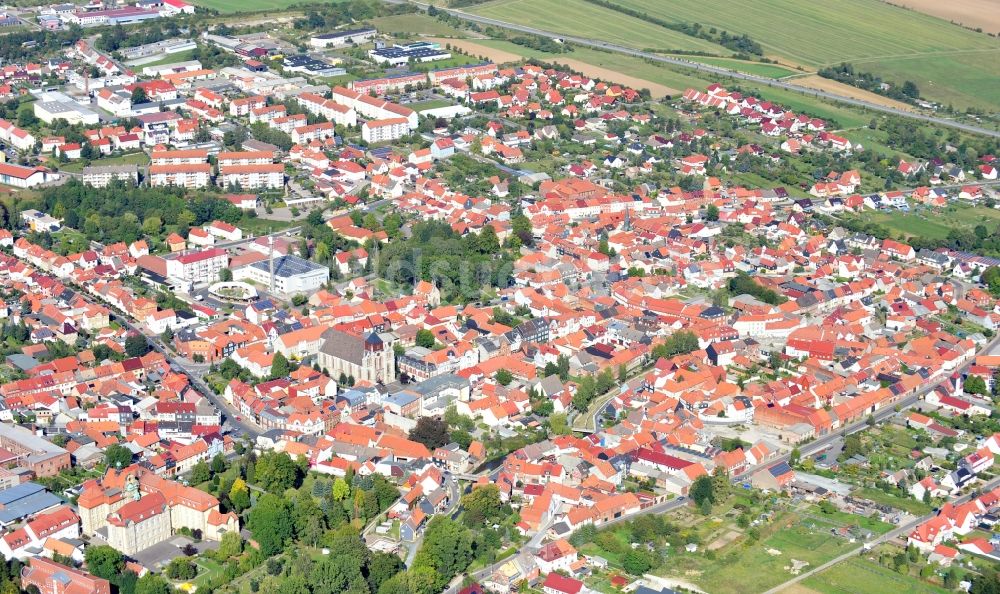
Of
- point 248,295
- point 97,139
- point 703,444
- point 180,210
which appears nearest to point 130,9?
point 97,139

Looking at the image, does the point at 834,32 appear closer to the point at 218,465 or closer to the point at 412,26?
the point at 412,26

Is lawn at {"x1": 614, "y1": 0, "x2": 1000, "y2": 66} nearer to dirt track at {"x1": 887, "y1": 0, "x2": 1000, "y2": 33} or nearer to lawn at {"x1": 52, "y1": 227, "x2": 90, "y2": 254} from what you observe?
dirt track at {"x1": 887, "y1": 0, "x2": 1000, "y2": 33}

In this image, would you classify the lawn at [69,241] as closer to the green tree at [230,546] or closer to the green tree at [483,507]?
the green tree at [230,546]

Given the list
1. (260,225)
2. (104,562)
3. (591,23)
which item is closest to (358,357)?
(104,562)

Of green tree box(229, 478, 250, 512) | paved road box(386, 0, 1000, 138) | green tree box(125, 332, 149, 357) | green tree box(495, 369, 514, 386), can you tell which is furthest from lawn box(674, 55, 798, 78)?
green tree box(229, 478, 250, 512)

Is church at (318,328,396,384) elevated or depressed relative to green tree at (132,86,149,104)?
elevated

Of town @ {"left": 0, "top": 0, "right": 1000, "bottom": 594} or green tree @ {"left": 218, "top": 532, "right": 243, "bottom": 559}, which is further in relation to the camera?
town @ {"left": 0, "top": 0, "right": 1000, "bottom": 594}
